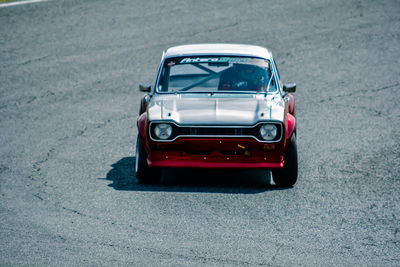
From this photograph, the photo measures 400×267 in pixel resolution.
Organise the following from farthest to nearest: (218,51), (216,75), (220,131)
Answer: (218,51) < (216,75) < (220,131)

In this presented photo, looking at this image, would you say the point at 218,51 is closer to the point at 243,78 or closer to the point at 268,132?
the point at 243,78

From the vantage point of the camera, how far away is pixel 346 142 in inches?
392

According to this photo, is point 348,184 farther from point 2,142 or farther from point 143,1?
point 143,1

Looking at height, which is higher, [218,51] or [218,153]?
[218,51]

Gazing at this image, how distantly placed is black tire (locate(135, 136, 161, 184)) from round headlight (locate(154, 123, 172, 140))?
1.09 ft

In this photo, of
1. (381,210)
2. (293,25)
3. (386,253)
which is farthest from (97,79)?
(386,253)

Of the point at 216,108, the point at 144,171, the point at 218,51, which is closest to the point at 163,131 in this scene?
the point at 144,171

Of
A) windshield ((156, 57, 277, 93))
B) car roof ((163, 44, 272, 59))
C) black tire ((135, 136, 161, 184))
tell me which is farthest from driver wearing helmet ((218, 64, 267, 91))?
→ black tire ((135, 136, 161, 184))

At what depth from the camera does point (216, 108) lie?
7.82 meters

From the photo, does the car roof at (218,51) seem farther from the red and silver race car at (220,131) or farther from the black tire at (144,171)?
the black tire at (144,171)

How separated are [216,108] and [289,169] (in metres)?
1.02

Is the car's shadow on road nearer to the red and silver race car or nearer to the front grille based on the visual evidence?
the red and silver race car

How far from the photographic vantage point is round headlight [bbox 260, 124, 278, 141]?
7578mm

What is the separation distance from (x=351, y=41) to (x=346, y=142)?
6497mm
